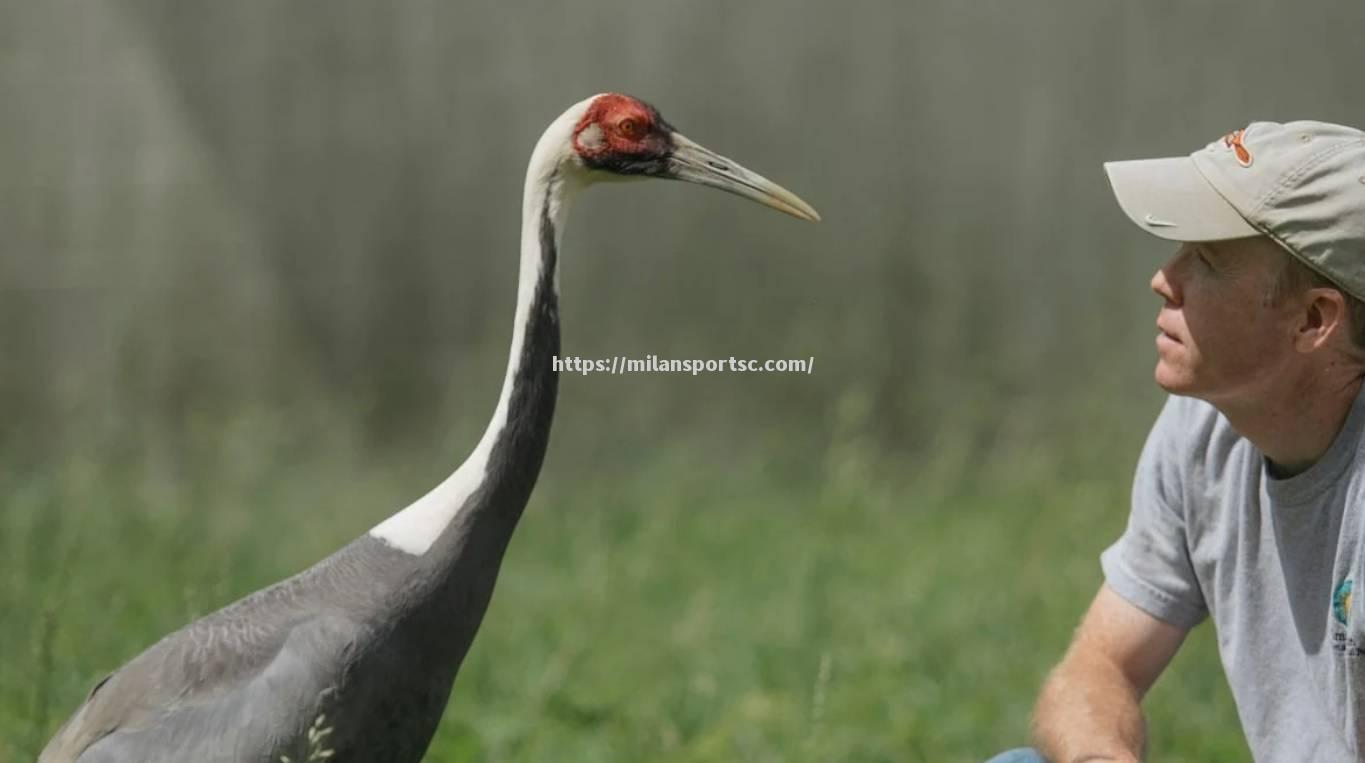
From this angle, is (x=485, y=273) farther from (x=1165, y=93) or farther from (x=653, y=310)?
(x=1165, y=93)

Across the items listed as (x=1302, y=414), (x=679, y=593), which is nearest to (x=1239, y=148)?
(x=1302, y=414)

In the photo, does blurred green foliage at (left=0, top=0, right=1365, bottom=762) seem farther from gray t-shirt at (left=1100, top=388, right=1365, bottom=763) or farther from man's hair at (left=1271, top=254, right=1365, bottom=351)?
man's hair at (left=1271, top=254, right=1365, bottom=351)

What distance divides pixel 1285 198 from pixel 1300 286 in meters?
0.13

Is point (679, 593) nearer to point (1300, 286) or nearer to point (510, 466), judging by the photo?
point (510, 466)

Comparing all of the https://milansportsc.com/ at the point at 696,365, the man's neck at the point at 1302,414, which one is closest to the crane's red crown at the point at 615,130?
the man's neck at the point at 1302,414

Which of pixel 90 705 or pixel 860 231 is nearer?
pixel 90 705

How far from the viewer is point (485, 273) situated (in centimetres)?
568

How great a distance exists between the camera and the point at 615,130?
271cm

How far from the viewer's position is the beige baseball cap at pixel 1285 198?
2189mm

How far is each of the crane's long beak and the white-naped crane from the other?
0.69 ft

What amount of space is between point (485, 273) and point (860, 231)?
4.39 ft

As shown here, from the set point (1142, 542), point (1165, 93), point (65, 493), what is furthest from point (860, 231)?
point (1142, 542)

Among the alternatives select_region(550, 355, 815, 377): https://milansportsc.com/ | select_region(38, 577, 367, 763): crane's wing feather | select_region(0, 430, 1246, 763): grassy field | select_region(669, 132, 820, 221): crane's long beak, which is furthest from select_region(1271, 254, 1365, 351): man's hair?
select_region(550, 355, 815, 377): https://milansportsc.com/

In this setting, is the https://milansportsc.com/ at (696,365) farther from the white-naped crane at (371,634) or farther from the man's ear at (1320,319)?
the man's ear at (1320,319)
